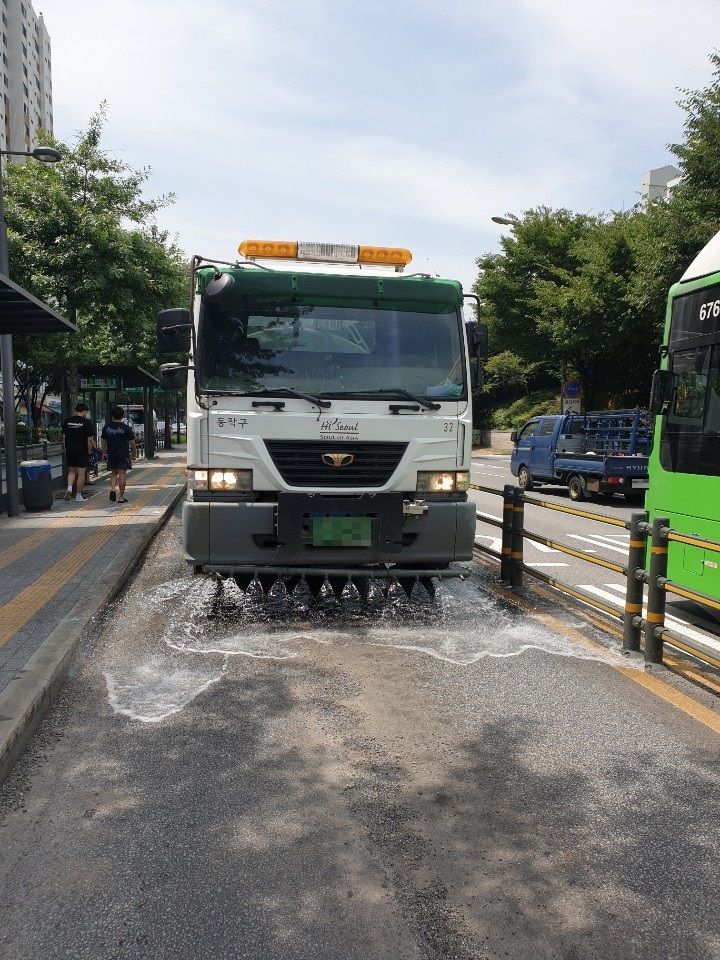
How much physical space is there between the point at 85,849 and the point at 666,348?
6041 mm

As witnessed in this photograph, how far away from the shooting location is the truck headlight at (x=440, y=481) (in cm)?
670

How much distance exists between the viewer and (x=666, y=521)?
5.46m

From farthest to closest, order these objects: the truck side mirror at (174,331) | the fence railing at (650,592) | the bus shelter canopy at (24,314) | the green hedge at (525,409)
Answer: the green hedge at (525,409) → the bus shelter canopy at (24,314) → the truck side mirror at (174,331) → the fence railing at (650,592)

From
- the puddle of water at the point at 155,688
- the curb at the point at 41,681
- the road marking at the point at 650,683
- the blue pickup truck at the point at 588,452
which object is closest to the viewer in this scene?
the curb at the point at 41,681

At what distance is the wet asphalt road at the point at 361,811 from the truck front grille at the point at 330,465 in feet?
4.48

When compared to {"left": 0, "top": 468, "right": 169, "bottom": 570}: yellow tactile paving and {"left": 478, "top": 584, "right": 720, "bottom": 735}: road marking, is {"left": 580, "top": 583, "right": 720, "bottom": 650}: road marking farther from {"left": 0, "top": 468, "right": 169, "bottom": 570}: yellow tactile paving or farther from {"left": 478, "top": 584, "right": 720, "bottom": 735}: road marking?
{"left": 0, "top": 468, "right": 169, "bottom": 570}: yellow tactile paving

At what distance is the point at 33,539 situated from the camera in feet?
35.6

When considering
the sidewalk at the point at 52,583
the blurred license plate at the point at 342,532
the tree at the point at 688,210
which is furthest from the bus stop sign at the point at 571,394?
the blurred license plate at the point at 342,532

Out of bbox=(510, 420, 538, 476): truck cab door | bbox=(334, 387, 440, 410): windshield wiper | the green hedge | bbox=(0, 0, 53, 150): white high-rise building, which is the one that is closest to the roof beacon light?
bbox=(334, 387, 440, 410): windshield wiper

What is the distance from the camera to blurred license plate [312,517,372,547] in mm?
6453

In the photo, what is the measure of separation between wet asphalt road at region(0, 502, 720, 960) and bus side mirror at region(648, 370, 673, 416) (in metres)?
2.47

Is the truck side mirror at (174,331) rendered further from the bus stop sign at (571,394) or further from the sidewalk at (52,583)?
the bus stop sign at (571,394)

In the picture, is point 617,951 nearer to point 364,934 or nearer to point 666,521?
point 364,934

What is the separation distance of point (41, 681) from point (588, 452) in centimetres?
1562
